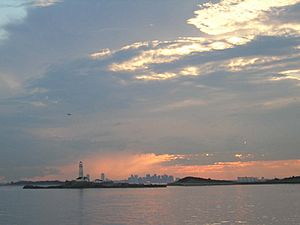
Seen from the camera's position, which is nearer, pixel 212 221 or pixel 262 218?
pixel 212 221

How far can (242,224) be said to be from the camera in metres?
49.1

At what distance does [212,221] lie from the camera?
52125mm

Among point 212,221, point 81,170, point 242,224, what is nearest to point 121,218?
point 212,221

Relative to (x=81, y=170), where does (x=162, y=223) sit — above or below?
below

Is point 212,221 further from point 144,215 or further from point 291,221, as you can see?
point 144,215

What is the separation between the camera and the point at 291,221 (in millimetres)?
51438

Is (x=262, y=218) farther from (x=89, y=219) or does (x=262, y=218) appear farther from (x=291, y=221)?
(x=89, y=219)

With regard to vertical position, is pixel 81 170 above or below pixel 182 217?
above

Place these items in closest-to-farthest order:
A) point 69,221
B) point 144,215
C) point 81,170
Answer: point 69,221 < point 144,215 < point 81,170

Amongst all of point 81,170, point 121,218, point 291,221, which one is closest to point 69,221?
point 121,218

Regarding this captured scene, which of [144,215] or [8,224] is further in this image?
[144,215]

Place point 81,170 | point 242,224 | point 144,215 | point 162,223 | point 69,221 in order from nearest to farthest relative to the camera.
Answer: point 242,224
point 162,223
point 69,221
point 144,215
point 81,170

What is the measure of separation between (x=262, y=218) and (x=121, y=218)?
54.6ft

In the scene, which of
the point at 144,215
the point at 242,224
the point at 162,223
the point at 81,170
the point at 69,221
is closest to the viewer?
the point at 242,224
